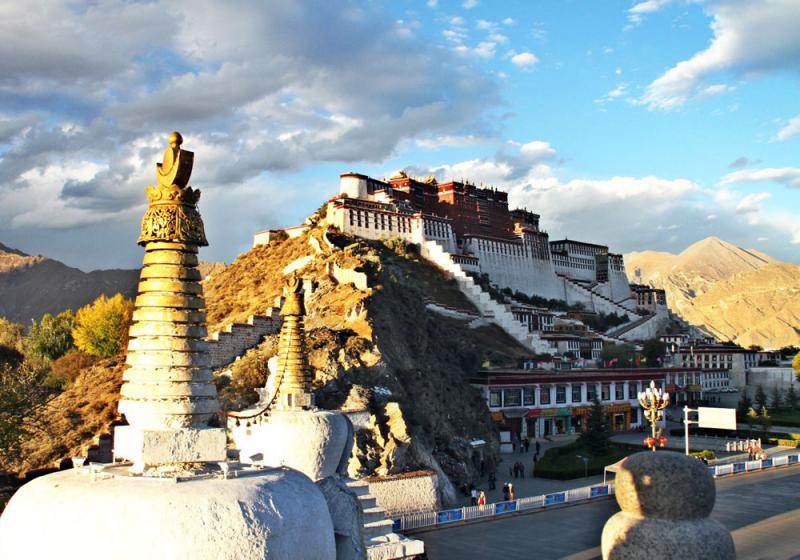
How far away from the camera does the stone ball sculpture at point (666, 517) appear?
766 cm

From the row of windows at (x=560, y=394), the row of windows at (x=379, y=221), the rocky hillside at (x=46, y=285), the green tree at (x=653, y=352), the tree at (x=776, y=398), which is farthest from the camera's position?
the rocky hillside at (x=46, y=285)

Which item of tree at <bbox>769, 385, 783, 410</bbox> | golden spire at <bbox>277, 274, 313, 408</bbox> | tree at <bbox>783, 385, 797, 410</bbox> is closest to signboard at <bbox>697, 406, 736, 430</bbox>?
golden spire at <bbox>277, 274, 313, 408</bbox>

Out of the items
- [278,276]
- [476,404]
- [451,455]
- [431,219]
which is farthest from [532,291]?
[451,455]

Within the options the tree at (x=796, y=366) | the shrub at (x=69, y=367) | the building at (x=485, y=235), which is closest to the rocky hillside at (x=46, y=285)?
the building at (x=485, y=235)

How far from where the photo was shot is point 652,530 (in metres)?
7.81

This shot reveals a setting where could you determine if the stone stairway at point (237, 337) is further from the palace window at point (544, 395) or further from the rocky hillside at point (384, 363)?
the palace window at point (544, 395)

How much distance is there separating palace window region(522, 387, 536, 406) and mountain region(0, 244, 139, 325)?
77191mm

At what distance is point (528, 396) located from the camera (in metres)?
50.1

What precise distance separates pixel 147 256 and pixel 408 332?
111 ft

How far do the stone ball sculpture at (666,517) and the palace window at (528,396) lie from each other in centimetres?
4208

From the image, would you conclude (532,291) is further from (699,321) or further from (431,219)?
(699,321)

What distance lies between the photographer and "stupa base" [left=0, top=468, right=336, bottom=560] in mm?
6449

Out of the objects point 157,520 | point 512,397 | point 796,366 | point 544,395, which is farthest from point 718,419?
point 796,366

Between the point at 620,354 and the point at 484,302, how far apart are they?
13810mm
